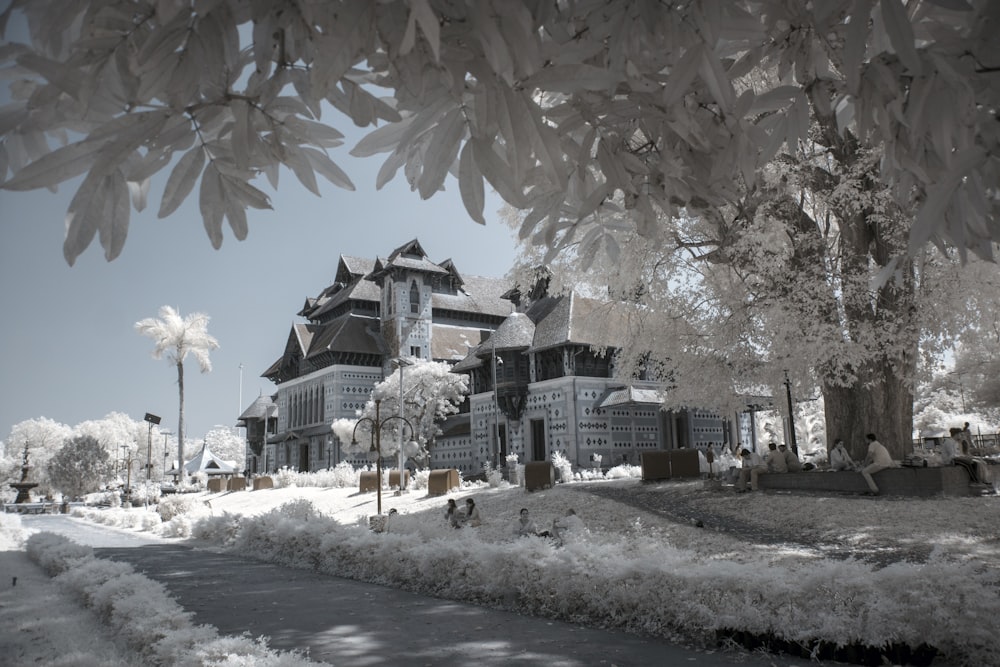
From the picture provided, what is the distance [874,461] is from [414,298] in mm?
39957

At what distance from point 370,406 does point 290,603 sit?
117 feet

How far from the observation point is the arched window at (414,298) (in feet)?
171

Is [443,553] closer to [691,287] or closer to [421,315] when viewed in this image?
[691,287]

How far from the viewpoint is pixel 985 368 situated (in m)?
35.9

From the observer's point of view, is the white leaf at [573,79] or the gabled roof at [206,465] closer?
the white leaf at [573,79]

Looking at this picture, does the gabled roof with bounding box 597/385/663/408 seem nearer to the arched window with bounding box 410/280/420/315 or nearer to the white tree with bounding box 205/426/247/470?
the arched window with bounding box 410/280/420/315

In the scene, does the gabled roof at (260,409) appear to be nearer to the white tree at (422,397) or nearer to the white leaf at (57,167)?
the white tree at (422,397)

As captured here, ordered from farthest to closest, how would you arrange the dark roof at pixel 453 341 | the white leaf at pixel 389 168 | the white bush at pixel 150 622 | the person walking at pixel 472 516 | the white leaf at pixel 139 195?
the dark roof at pixel 453 341 < the person walking at pixel 472 516 < the white bush at pixel 150 622 < the white leaf at pixel 389 168 < the white leaf at pixel 139 195

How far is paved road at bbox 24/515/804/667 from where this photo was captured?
7.29 m

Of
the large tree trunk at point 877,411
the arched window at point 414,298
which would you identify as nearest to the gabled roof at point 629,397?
the arched window at point 414,298

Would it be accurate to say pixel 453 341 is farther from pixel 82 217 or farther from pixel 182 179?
pixel 82 217

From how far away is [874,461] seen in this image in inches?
612

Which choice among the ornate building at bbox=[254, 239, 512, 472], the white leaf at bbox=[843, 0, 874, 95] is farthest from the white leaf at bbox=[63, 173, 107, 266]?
the ornate building at bbox=[254, 239, 512, 472]

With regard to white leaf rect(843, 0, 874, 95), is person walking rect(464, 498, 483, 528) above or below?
below
